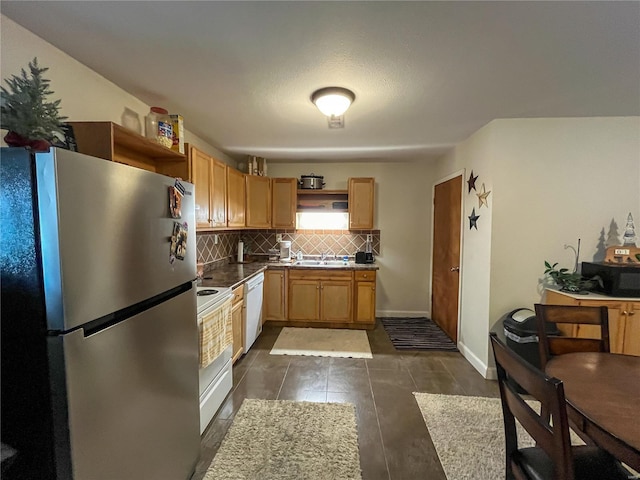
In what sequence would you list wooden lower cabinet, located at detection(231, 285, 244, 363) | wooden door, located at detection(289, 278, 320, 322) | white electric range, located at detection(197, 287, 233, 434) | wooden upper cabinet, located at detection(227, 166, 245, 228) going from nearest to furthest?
white electric range, located at detection(197, 287, 233, 434) → wooden lower cabinet, located at detection(231, 285, 244, 363) → wooden upper cabinet, located at detection(227, 166, 245, 228) → wooden door, located at detection(289, 278, 320, 322)

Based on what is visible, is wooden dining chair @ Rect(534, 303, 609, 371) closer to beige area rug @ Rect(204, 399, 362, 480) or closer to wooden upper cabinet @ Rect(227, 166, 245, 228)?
beige area rug @ Rect(204, 399, 362, 480)

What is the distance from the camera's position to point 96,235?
0.95m

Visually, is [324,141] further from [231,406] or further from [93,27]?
[231,406]

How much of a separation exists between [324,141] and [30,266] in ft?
9.58

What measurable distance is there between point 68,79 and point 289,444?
8.41ft

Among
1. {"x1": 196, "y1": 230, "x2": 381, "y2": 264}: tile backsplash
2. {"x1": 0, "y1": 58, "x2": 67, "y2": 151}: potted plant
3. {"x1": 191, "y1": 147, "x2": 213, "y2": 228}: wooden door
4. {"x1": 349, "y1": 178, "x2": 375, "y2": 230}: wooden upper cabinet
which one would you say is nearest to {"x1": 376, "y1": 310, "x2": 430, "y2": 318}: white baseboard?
A: {"x1": 196, "y1": 230, "x2": 381, "y2": 264}: tile backsplash

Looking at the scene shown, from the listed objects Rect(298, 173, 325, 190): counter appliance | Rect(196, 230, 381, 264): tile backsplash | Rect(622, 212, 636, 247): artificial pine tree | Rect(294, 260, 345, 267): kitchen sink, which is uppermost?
Rect(298, 173, 325, 190): counter appliance

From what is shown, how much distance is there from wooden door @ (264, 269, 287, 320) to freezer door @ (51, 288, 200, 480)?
7.87 feet

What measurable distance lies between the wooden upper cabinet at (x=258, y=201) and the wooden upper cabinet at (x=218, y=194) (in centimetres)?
67

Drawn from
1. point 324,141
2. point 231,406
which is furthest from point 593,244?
point 231,406

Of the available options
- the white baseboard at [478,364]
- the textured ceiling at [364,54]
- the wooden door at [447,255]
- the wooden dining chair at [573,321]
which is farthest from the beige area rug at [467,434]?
the textured ceiling at [364,54]

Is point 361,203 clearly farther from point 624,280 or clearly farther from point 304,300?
point 624,280

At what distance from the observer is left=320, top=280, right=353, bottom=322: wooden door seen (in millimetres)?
4027

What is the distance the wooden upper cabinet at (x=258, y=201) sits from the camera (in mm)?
3947
